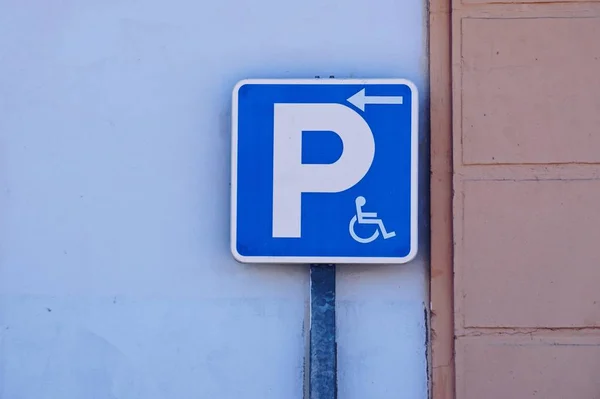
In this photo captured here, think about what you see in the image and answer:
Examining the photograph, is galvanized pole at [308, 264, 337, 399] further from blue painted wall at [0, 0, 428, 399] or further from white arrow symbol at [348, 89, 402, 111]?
white arrow symbol at [348, 89, 402, 111]

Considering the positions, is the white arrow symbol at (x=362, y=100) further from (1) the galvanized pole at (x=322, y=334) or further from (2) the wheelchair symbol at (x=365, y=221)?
(1) the galvanized pole at (x=322, y=334)

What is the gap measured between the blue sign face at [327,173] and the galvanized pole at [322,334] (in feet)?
0.25

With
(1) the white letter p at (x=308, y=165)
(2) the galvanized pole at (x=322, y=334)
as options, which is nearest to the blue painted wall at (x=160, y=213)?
(2) the galvanized pole at (x=322, y=334)

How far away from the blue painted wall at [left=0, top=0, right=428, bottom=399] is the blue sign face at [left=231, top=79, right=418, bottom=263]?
0.11 meters

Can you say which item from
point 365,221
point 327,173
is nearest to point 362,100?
point 327,173

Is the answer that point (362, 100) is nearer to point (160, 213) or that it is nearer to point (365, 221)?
point (365, 221)

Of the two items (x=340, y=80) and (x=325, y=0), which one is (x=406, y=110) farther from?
(x=325, y=0)

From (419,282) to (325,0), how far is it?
95cm

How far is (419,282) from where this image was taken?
7.83ft

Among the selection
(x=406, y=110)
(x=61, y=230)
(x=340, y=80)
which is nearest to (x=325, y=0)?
(x=340, y=80)

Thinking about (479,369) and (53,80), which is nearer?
(479,369)

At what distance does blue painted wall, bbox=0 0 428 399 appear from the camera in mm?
2389

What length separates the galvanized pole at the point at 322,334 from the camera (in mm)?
2324

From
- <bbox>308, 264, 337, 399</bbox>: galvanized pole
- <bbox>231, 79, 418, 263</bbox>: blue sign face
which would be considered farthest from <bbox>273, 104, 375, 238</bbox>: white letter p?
<bbox>308, 264, 337, 399</bbox>: galvanized pole
